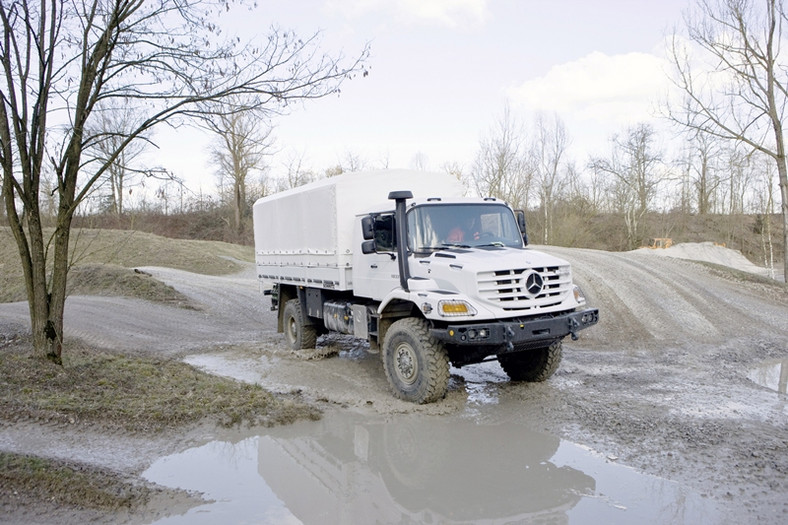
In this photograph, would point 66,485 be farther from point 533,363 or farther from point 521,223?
point 521,223

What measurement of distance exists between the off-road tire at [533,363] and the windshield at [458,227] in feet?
5.17

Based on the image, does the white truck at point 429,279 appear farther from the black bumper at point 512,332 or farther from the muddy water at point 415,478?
the muddy water at point 415,478

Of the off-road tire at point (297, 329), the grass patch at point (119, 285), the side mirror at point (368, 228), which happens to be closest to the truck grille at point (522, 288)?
the side mirror at point (368, 228)

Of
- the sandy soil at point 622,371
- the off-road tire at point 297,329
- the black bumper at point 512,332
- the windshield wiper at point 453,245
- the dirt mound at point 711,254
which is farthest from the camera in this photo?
the dirt mound at point 711,254

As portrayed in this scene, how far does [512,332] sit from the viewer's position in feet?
23.3

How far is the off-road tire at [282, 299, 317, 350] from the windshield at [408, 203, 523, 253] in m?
4.27

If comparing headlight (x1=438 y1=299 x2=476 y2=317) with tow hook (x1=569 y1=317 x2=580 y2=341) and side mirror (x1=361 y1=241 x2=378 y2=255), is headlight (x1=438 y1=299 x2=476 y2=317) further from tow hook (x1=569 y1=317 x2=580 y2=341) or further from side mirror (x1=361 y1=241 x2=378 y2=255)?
side mirror (x1=361 y1=241 x2=378 y2=255)

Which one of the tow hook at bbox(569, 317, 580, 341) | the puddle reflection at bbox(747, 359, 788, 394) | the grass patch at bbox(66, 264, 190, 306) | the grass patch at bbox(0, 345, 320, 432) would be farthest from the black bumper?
the grass patch at bbox(66, 264, 190, 306)

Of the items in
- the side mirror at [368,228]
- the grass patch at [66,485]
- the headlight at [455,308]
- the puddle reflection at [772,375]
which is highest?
the side mirror at [368,228]

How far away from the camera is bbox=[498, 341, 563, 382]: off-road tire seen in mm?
8531

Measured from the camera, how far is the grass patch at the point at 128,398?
679cm

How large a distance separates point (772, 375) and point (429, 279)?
575 cm

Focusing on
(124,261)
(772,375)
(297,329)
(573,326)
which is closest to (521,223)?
(573,326)

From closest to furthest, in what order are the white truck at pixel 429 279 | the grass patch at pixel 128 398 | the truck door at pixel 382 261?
the grass patch at pixel 128 398 < the white truck at pixel 429 279 < the truck door at pixel 382 261
